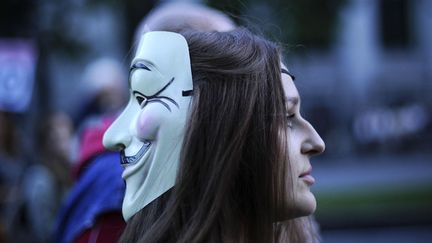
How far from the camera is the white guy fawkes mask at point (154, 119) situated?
5.67 ft

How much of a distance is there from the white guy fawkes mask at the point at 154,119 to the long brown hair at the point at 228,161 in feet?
0.09

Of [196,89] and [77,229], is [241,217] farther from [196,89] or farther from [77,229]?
[77,229]

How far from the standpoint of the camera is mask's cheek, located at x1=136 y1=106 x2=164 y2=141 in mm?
1748

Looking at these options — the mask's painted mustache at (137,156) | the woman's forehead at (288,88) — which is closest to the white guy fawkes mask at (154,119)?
the mask's painted mustache at (137,156)

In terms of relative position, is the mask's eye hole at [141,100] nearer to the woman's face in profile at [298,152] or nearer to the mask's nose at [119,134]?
the mask's nose at [119,134]

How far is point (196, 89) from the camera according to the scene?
1.73 meters

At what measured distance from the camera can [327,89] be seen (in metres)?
22.4

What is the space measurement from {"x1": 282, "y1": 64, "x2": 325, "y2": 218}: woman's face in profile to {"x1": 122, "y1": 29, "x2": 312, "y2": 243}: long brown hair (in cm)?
3

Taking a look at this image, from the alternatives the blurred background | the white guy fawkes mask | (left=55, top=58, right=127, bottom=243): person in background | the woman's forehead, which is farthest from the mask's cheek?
(left=55, top=58, right=127, bottom=243): person in background

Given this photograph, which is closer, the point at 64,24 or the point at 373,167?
the point at 64,24

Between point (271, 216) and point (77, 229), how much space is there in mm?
984

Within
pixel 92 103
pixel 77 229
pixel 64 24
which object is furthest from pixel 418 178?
pixel 77 229

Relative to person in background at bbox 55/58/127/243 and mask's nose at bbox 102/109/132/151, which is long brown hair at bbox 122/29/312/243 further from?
person in background at bbox 55/58/127/243

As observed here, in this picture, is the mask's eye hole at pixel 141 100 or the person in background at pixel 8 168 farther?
the person in background at pixel 8 168
